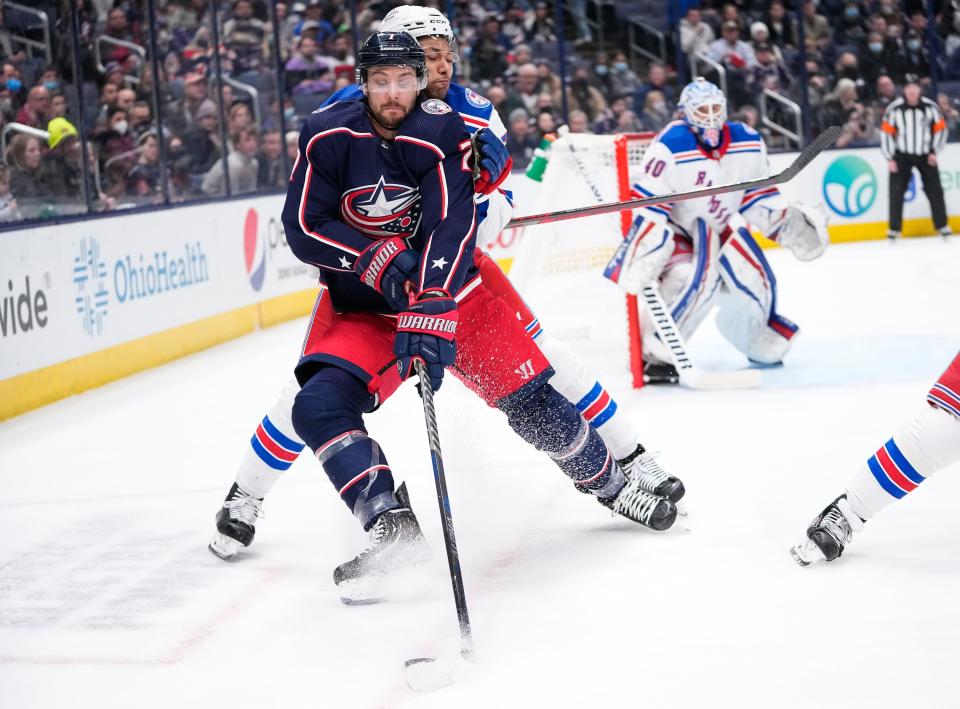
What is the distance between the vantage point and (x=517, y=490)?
3.52 metres

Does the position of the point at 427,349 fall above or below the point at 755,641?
above

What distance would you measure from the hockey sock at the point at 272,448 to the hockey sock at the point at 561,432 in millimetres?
462

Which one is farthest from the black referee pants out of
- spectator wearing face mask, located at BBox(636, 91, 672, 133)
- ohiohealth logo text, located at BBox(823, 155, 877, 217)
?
spectator wearing face mask, located at BBox(636, 91, 672, 133)

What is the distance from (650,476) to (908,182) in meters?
7.52

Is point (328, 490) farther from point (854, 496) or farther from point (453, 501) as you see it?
point (854, 496)

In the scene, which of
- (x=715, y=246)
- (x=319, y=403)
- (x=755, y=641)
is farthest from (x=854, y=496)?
(x=715, y=246)

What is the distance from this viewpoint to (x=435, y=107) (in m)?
2.64

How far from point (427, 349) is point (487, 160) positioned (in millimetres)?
475

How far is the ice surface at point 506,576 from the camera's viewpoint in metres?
2.18

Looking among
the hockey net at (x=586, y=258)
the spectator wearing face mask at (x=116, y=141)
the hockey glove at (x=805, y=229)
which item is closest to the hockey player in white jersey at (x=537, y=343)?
the hockey net at (x=586, y=258)

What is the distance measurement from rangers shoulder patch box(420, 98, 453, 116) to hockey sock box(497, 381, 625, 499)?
0.62 meters

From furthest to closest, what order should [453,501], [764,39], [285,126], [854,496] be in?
[764,39] < [285,126] < [453,501] < [854,496]

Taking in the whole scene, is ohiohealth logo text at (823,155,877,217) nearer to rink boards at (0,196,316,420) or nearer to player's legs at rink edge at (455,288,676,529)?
rink boards at (0,196,316,420)

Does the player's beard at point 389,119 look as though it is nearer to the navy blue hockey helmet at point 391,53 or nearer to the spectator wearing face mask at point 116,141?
the navy blue hockey helmet at point 391,53
